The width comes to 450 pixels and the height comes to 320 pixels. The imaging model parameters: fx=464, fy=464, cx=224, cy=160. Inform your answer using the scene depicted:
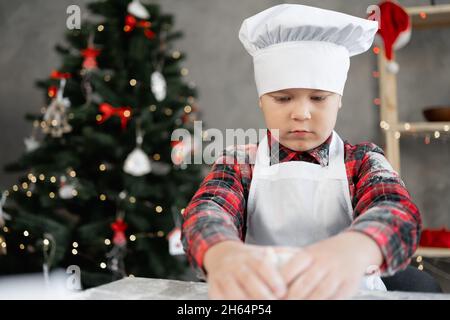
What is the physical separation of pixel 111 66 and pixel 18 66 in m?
1.28

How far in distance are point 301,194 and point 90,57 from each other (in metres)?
1.44

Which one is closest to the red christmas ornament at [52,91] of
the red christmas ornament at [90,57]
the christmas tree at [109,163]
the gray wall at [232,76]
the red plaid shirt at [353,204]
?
the christmas tree at [109,163]

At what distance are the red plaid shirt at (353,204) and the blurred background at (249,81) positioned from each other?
1.49m

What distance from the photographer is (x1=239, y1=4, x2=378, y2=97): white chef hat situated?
2.14ft

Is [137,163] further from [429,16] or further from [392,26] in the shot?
[429,16]

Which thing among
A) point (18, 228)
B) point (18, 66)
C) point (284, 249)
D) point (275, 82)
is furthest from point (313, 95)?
point (18, 66)

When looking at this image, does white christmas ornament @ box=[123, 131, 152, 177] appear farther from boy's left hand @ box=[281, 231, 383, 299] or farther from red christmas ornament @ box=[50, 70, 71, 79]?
boy's left hand @ box=[281, 231, 383, 299]

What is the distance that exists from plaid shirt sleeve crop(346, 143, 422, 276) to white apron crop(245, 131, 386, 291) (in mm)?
25

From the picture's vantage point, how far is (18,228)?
6.29ft

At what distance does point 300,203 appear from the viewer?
28.8 inches
